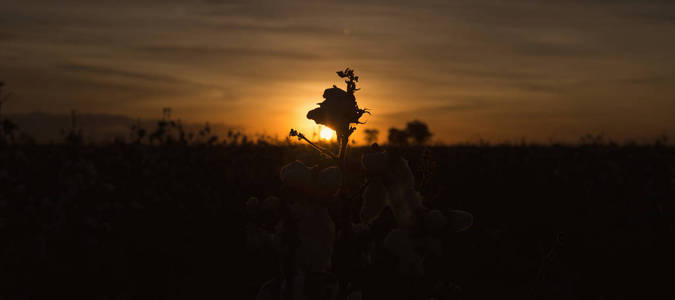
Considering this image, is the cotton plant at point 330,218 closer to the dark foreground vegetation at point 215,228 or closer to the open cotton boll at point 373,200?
the open cotton boll at point 373,200

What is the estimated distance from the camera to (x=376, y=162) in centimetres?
156

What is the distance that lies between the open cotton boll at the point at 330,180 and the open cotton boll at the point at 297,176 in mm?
34

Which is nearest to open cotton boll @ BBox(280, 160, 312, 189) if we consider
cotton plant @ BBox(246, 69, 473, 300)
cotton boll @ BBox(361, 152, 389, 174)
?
cotton plant @ BBox(246, 69, 473, 300)

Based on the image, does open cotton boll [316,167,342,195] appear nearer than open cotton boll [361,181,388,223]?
Yes

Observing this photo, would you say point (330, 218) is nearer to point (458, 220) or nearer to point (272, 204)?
point (272, 204)

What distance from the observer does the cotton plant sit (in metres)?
1.44

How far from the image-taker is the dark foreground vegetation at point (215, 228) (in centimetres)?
825

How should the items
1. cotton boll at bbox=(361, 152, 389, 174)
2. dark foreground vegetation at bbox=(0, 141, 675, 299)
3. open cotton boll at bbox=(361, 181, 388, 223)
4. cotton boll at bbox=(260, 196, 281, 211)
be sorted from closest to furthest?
cotton boll at bbox=(260, 196, 281, 211) → cotton boll at bbox=(361, 152, 389, 174) → open cotton boll at bbox=(361, 181, 388, 223) → dark foreground vegetation at bbox=(0, 141, 675, 299)

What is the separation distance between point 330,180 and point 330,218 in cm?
14

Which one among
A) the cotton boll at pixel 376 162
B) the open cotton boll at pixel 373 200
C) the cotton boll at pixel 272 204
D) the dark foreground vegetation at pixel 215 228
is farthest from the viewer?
the dark foreground vegetation at pixel 215 228

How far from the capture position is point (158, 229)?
421 inches

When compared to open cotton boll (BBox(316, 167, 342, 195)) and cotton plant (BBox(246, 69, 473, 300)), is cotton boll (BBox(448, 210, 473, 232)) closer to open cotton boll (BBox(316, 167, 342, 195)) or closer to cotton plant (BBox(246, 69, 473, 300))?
cotton plant (BBox(246, 69, 473, 300))

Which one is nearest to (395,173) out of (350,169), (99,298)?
(350,169)

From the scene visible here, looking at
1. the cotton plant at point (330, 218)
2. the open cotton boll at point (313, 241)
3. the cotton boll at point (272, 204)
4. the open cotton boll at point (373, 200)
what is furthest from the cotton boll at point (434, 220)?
the cotton boll at point (272, 204)
